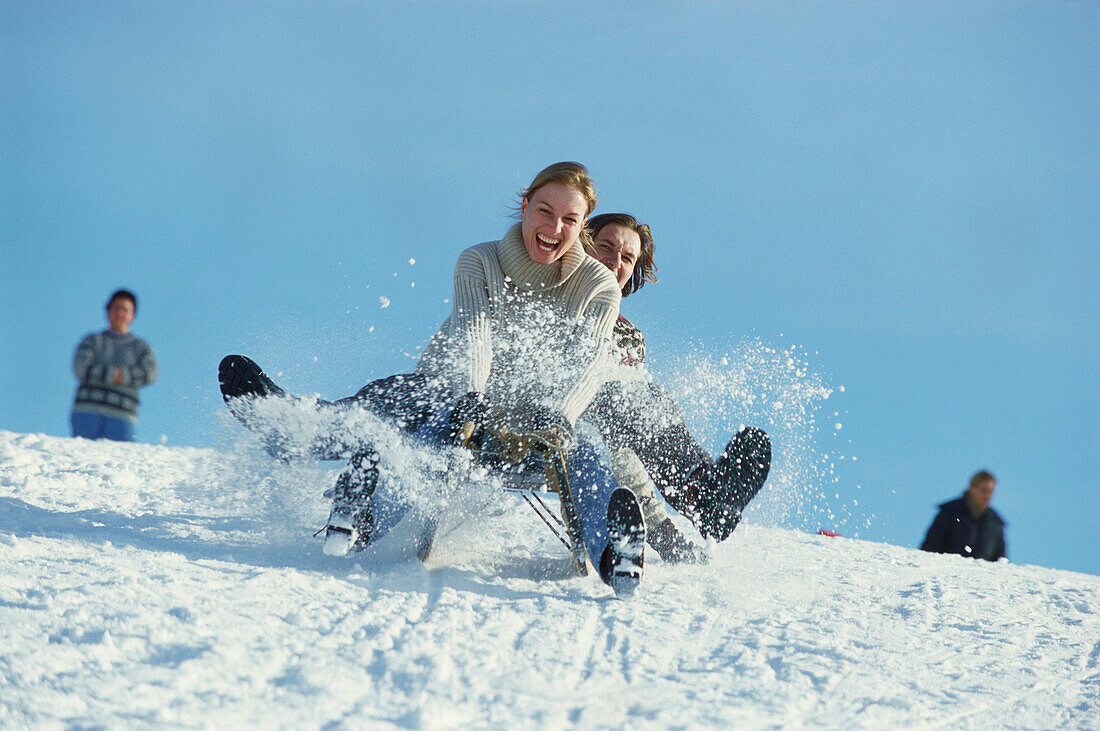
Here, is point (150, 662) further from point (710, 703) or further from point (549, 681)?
point (710, 703)

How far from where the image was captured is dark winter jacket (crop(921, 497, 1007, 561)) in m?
5.20

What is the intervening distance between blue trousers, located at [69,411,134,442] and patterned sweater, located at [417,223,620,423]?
3.43m

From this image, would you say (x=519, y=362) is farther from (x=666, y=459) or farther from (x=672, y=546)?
(x=672, y=546)

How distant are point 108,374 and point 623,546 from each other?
14.2ft

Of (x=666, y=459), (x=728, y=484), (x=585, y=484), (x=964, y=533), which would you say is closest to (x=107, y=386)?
(x=666, y=459)

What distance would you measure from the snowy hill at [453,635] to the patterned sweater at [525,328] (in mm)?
512

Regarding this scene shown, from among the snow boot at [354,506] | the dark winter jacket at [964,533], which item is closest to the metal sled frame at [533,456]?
the snow boot at [354,506]

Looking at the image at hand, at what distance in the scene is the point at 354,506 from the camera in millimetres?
2346

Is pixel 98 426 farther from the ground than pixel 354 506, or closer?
farther from the ground

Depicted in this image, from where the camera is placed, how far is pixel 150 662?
4.80 ft

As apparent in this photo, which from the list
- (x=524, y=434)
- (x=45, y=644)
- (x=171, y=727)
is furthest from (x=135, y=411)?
(x=171, y=727)

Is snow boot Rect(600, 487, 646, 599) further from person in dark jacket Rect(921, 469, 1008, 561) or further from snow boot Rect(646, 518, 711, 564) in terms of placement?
person in dark jacket Rect(921, 469, 1008, 561)

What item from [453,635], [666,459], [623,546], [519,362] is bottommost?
[453,635]

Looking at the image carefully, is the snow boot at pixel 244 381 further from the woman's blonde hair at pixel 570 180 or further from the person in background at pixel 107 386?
the person in background at pixel 107 386
